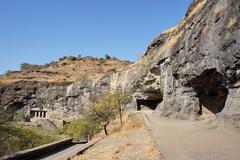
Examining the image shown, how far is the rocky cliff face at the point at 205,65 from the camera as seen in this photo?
11.2 metres

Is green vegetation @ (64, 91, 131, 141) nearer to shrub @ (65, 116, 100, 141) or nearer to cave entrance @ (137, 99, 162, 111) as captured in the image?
shrub @ (65, 116, 100, 141)

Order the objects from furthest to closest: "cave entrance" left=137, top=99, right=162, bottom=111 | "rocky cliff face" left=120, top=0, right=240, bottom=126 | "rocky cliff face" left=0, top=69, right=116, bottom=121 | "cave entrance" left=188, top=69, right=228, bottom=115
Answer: "rocky cliff face" left=0, top=69, right=116, bottom=121 < "cave entrance" left=137, top=99, right=162, bottom=111 < "cave entrance" left=188, top=69, right=228, bottom=115 < "rocky cliff face" left=120, top=0, right=240, bottom=126

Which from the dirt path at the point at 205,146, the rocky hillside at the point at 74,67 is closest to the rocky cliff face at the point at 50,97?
the rocky hillside at the point at 74,67

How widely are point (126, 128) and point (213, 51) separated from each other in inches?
309

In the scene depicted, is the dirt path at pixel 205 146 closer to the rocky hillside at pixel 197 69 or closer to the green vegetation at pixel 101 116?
the rocky hillside at pixel 197 69

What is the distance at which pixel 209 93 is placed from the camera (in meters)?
16.5

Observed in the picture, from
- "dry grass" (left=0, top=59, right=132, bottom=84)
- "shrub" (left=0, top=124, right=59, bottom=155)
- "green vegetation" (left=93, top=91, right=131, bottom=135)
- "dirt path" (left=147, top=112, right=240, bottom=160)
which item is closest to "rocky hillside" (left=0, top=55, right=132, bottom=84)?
"dry grass" (left=0, top=59, right=132, bottom=84)

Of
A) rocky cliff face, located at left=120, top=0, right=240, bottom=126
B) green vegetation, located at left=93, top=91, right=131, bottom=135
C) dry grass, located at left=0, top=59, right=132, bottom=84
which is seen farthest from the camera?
dry grass, located at left=0, top=59, right=132, bottom=84

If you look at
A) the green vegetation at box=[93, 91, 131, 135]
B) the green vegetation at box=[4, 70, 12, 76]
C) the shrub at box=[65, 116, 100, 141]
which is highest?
the green vegetation at box=[4, 70, 12, 76]

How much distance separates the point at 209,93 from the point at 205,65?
9.14ft

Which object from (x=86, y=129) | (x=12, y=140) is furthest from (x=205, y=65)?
(x=86, y=129)

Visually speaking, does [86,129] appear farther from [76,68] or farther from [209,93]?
[76,68]

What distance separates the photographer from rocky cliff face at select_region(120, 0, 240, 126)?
11.2 meters

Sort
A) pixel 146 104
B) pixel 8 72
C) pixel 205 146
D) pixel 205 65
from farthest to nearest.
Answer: pixel 8 72, pixel 146 104, pixel 205 65, pixel 205 146
